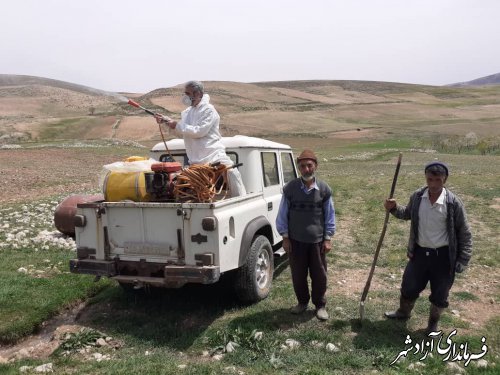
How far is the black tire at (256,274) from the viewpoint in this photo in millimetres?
5617

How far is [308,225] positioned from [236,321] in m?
1.41

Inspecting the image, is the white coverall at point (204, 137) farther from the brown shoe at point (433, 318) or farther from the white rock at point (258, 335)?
the brown shoe at point (433, 318)

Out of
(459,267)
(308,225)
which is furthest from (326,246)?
(459,267)

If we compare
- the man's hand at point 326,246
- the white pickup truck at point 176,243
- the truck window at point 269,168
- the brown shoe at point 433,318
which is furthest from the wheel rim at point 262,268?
the brown shoe at point 433,318

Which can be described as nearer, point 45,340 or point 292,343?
point 292,343

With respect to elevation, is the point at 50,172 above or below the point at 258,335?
above

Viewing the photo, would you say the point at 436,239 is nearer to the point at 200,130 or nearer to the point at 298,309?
the point at 298,309

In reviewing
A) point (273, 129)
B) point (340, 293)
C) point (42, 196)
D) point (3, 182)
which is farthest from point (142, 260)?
point (273, 129)

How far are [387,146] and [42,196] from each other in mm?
30851

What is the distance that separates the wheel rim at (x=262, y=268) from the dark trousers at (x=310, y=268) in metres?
0.57

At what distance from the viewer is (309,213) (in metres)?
5.36

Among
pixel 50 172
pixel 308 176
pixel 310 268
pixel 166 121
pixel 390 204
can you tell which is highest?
pixel 166 121

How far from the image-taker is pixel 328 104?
9238 cm

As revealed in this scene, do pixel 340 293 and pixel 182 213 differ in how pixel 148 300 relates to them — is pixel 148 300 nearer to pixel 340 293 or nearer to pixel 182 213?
pixel 182 213
